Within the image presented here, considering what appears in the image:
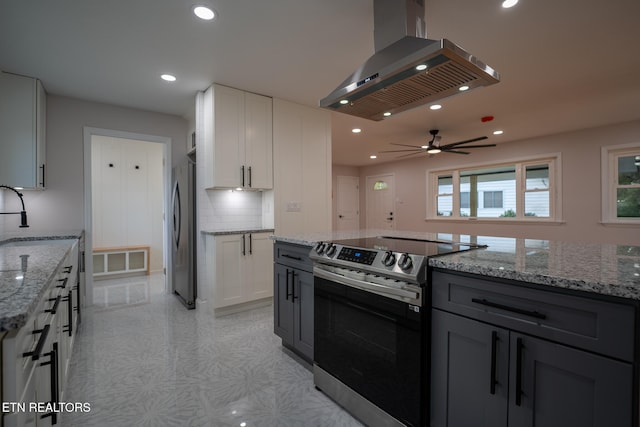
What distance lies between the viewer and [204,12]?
217 centimetres

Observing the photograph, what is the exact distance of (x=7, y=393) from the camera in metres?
0.74

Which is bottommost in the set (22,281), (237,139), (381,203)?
(22,281)

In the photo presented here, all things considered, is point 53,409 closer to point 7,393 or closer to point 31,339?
point 31,339

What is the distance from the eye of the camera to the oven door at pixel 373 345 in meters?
1.41

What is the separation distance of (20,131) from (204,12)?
2479 mm

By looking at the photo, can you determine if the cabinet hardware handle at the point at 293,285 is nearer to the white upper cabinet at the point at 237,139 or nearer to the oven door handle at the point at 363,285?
the oven door handle at the point at 363,285

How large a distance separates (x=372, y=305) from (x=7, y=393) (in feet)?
4.40

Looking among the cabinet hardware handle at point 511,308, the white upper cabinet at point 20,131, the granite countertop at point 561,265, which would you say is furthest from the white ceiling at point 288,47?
the cabinet hardware handle at point 511,308

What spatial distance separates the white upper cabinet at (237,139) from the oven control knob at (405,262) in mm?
2563

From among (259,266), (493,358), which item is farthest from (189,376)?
(493,358)

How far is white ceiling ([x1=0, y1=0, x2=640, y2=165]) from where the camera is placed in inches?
84.4

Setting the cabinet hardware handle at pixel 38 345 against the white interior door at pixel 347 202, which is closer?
the cabinet hardware handle at pixel 38 345

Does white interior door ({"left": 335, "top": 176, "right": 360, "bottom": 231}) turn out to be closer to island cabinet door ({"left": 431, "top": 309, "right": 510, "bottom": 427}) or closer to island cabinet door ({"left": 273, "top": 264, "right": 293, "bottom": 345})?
island cabinet door ({"left": 273, "top": 264, "right": 293, "bottom": 345})

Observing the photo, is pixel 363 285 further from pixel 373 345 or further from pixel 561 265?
pixel 561 265
